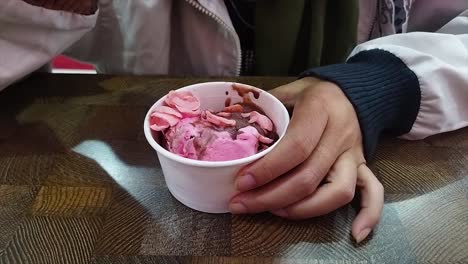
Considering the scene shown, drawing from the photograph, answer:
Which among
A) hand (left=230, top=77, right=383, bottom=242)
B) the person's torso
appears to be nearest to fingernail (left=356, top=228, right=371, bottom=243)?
hand (left=230, top=77, right=383, bottom=242)

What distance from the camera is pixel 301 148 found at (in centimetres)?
40

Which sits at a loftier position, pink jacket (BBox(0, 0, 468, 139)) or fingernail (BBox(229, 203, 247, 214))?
pink jacket (BBox(0, 0, 468, 139))

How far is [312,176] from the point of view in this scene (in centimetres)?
40

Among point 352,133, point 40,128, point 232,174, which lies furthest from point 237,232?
point 40,128

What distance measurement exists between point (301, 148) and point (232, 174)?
7 centimetres

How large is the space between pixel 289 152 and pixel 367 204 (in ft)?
0.28

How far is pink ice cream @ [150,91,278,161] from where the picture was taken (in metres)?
0.39

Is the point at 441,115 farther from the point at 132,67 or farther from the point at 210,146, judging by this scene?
the point at 132,67

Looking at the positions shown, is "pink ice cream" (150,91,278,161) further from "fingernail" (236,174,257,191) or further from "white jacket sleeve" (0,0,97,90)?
"white jacket sleeve" (0,0,97,90)


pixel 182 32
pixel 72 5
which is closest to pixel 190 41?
pixel 182 32

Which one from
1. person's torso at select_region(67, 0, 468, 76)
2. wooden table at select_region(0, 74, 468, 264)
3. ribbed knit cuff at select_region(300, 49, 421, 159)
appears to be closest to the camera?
wooden table at select_region(0, 74, 468, 264)

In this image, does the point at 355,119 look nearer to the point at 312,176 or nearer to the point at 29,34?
the point at 312,176

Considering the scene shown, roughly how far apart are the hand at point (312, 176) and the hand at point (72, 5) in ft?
0.92

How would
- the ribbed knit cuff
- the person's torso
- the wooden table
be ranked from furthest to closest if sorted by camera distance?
the person's torso
the ribbed knit cuff
the wooden table
